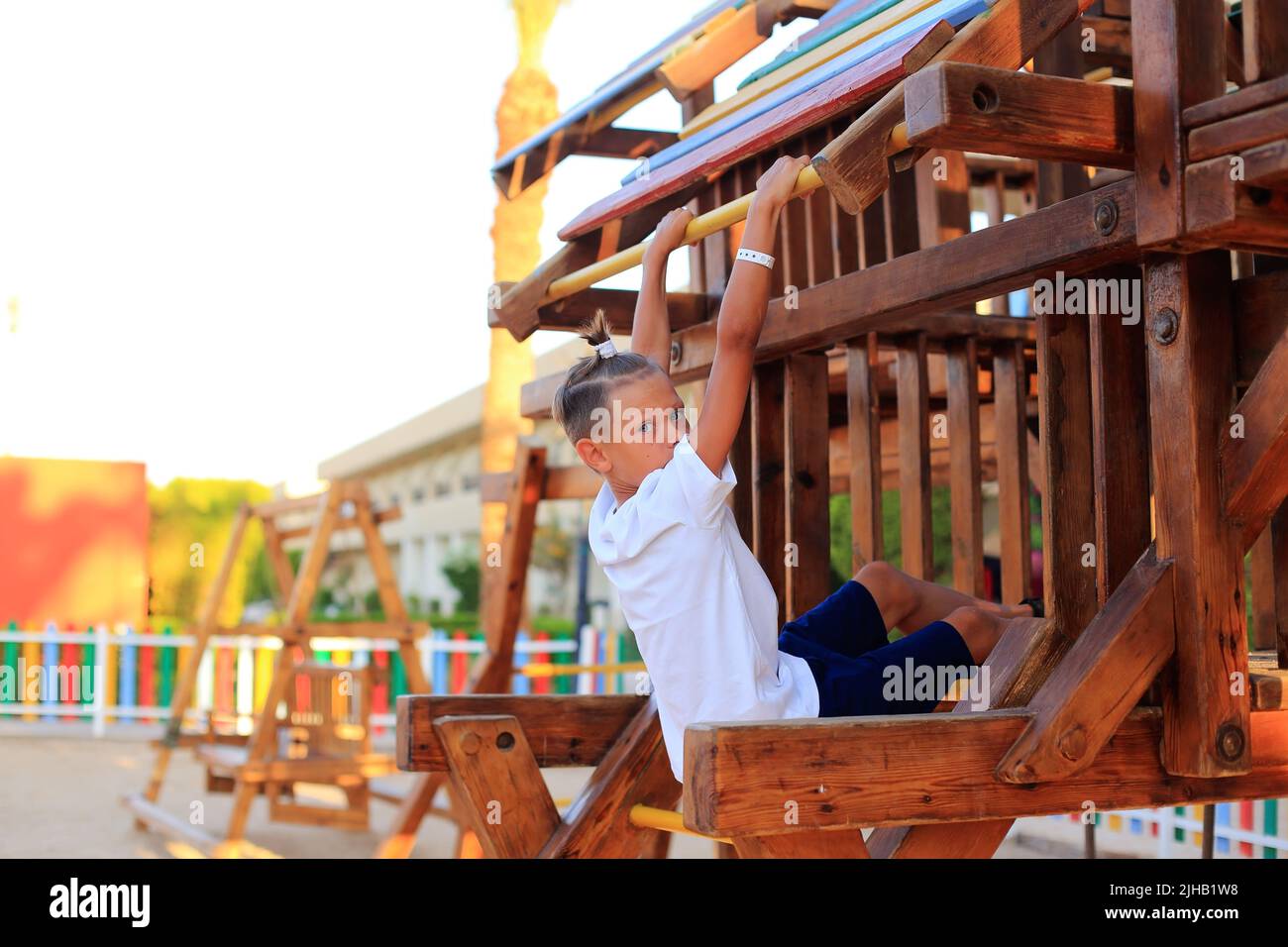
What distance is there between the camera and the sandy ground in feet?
28.6

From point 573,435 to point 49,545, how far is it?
1788 centimetres

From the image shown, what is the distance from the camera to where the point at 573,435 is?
110 inches

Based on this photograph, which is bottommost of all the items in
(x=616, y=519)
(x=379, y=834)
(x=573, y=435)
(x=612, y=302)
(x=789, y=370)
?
(x=379, y=834)

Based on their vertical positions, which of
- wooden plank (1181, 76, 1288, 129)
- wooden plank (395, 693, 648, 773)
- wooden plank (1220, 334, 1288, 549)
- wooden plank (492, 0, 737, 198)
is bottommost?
wooden plank (395, 693, 648, 773)

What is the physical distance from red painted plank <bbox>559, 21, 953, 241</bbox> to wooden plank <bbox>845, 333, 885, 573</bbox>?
2.39 ft

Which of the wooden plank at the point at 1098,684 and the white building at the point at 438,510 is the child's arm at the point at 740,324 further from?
the white building at the point at 438,510

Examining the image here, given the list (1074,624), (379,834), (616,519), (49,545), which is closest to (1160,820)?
(379,834)

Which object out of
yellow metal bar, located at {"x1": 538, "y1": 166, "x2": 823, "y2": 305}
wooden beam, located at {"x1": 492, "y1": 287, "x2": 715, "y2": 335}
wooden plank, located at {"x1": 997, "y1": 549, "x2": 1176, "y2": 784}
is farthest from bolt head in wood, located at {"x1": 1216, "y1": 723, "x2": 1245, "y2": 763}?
wooden beam, located at {"x1": 492, "y1": 287, "x2": 715, "y2": 335}

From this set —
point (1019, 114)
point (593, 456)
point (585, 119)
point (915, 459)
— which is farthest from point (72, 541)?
point (1019, 114)

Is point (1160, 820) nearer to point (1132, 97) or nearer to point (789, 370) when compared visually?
point (789, 370)

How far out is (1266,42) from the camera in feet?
8.00

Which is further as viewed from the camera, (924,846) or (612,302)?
(612,302)

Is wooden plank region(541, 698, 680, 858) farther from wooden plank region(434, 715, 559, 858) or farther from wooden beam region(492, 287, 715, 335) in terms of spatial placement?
wooden beam region(492, 287, 715, 335)

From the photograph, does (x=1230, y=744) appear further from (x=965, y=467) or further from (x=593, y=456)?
(x=593, y=456)
